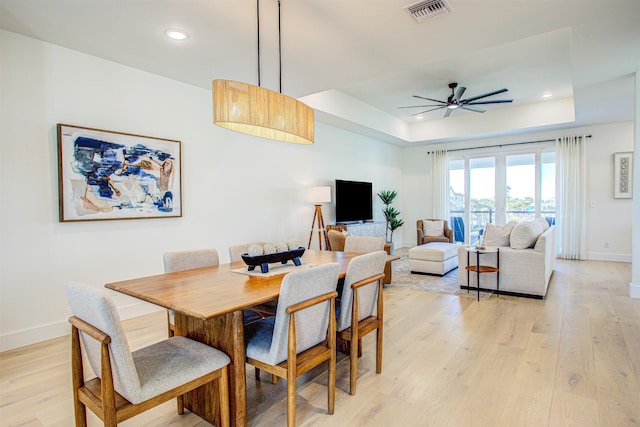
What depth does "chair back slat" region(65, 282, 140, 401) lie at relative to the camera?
1.32 m

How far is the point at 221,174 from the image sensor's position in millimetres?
4410

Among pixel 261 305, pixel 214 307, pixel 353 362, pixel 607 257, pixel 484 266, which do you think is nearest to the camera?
pixel 214 307

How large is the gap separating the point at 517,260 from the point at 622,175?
4247 mm

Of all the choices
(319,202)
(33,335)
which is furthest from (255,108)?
(319,202)

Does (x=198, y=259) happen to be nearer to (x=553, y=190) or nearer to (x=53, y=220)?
(x=53, y=220)

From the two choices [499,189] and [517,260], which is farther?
[499,189]

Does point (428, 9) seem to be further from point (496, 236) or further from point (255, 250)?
point (496, 236)

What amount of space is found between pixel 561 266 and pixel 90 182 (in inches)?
288

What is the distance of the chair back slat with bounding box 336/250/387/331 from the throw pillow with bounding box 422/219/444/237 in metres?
5.12

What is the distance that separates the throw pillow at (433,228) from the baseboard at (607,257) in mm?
2892

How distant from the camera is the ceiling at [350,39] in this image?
2549 mm

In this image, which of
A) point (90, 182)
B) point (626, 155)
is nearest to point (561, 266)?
point (626, 155)

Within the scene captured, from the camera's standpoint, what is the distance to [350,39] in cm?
304

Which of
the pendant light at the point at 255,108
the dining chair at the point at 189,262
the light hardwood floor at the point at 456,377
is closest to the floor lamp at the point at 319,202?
the light hardwood floor at the point at 456,377
